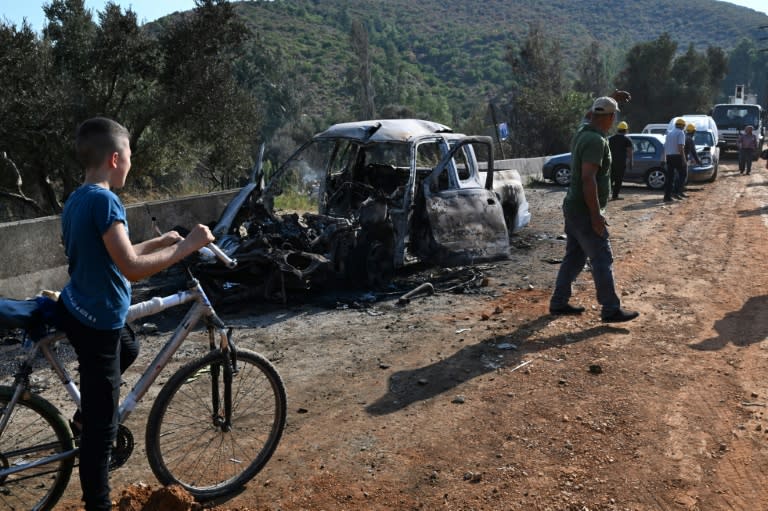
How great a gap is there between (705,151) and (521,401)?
18906 millimetres

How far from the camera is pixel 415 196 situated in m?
8.68

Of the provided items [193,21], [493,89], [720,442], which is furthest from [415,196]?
[493,89]

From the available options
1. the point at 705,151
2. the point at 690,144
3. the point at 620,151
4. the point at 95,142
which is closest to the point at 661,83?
the point at 705,151

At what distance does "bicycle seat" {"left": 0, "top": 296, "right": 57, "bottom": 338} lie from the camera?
3000 millimetres

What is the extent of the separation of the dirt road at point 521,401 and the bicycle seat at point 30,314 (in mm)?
1134

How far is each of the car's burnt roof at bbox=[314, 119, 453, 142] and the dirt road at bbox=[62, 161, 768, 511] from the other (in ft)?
6.70

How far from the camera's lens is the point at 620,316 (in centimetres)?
660

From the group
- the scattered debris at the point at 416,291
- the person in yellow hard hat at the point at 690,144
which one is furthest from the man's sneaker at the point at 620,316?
the person in yellow hard hat at the point at 690,144

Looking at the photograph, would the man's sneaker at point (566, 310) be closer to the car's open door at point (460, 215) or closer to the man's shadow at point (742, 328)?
the man's shadow at point (742, 328)

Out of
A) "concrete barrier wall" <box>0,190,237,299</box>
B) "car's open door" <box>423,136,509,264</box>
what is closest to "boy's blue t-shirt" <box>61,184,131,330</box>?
"concrete barrier wall" <box>0,190,237,299</box>

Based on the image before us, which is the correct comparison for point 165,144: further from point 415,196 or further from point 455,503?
point 455,503

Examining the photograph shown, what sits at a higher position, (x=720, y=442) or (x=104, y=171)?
(x=104, y=171)

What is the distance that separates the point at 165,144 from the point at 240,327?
12403 millimetres

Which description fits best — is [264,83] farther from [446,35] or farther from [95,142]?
[446,35]
